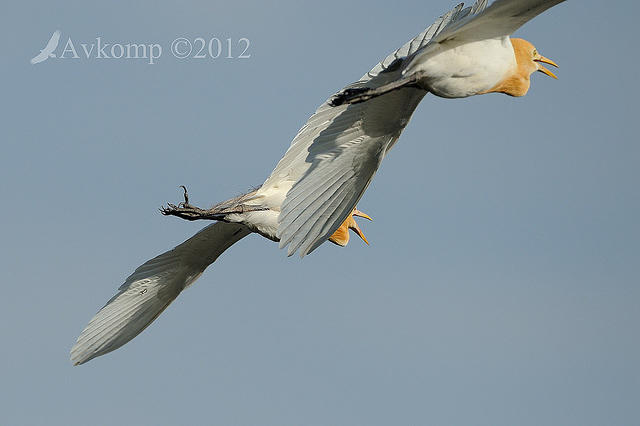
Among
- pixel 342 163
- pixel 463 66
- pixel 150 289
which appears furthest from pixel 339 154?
pixel 150 289

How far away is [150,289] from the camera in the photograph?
1598cm

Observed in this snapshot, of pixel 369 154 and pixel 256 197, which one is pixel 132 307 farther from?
pixel 369 154

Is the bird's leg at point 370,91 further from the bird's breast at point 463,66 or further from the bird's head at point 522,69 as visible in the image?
the bird's head at point 522,69

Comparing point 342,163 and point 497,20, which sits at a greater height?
point 497,20

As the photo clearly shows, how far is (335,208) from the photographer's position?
1321 cm

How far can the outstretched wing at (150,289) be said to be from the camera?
1571cm

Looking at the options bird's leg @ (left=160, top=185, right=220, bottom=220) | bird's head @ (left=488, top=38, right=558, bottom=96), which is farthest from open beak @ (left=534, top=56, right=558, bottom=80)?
bird's leg @ (left=160, top=185, right=220, bottom=220)

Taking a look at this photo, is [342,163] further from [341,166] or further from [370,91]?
[370,91]

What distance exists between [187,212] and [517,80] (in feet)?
13.3

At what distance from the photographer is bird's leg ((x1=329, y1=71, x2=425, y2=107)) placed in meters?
12.2

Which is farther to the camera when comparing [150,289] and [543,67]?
[150,289]

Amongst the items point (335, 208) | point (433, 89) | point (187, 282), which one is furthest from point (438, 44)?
point (187, 282)

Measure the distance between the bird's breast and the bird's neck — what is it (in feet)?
0.59

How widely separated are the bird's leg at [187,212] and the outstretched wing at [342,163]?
6.03 ft
